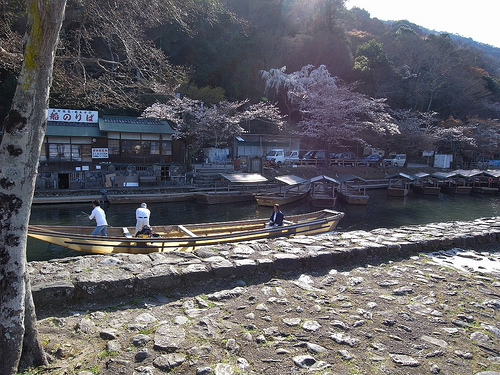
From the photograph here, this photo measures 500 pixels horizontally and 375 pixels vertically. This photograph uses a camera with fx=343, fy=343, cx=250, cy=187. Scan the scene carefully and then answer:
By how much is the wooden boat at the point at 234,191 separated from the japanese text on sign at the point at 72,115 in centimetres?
1183

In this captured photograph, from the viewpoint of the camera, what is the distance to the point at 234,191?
29.1m

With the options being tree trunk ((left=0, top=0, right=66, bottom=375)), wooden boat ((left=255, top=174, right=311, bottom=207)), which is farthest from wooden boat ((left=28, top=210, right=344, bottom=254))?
wooden boat ((left=255, top=174, right=311, bottom=207))

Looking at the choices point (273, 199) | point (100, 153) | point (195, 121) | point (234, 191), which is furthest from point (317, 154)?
point (100, 153)

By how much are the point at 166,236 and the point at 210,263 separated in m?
6.72

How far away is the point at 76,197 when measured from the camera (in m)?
24.1

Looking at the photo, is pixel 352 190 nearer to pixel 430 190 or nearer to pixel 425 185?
pixel 430 190

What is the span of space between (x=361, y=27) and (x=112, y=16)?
242ft

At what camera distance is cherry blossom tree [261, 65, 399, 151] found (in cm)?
3797

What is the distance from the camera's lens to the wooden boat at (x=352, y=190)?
91.8ft

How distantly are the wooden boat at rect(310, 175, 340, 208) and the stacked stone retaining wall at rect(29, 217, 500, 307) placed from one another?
19056 millimetres

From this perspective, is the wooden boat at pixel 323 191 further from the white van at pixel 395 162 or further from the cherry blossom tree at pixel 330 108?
the white van at pixel 395 162

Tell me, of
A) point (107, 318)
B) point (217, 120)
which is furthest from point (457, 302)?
point (217, 120)

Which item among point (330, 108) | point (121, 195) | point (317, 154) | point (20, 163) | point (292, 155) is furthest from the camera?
point (317, 154)

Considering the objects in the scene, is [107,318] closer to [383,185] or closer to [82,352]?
[82,352]
